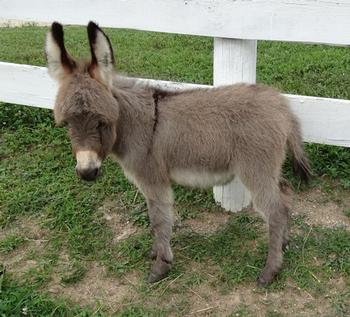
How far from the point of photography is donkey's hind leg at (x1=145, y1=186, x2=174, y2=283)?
11.0 feet

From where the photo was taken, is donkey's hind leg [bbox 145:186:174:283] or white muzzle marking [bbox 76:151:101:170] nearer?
white muzzle marking [bbox 76:151:101:170]

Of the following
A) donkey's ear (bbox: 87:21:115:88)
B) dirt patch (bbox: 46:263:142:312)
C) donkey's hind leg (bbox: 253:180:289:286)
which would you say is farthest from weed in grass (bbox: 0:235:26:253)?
donkey's hind leg (bbox: 253:180:289:286)

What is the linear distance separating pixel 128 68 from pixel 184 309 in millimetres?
3693

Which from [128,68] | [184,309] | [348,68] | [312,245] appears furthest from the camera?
[128,68]

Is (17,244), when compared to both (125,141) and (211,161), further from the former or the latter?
(211,161)

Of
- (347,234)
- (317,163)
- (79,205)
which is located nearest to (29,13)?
(79,205)

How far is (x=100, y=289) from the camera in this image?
11.0ft

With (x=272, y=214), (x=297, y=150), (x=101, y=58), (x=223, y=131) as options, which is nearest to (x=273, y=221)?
(x=272, y=214)

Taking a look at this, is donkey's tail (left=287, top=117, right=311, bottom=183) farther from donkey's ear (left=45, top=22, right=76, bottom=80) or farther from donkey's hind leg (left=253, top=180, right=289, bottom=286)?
donkey's ear (left=45, top=22, right=76, bottom=80)

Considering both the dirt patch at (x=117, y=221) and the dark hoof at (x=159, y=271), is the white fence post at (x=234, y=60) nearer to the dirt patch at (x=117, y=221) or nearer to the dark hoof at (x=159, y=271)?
the dark hoof at (x=159, y=271)

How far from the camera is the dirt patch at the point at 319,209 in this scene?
3682 mm

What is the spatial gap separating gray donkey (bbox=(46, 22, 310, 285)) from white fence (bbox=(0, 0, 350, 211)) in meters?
0.33

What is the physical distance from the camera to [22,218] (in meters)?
4.07

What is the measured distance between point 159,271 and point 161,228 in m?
0.28
